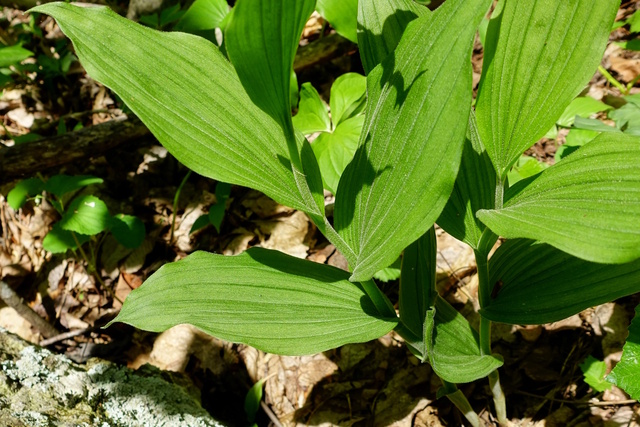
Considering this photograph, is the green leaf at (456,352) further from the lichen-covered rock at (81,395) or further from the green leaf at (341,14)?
the green leaf at (341,14)

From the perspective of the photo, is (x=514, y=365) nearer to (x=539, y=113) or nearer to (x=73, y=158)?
(x=539, y=113)

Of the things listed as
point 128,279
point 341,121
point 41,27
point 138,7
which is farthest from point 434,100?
point 41,27

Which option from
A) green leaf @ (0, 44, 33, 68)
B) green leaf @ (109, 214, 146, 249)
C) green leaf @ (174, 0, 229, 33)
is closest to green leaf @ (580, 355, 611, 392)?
green leaf @ (109, 214, 146, 249)

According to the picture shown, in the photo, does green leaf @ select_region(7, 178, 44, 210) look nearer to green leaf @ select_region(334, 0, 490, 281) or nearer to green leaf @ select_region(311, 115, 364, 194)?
green leaf @ select_region(311, 115, 364, 194)

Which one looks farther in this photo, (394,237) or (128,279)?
(128,279)

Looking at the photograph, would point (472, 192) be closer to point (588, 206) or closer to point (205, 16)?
point (588, 206)

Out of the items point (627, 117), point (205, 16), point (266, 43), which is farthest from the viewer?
point (205, 16)

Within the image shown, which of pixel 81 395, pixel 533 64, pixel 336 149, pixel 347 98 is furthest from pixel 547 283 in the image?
pixel 81 395

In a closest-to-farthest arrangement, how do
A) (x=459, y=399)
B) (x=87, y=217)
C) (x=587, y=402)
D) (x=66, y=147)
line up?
(x=459, y=399), (x=587, y=402), (x=87, y=217), (x=66, y=147)
